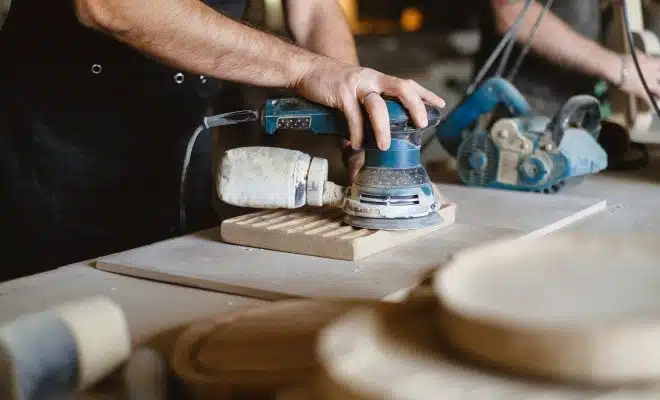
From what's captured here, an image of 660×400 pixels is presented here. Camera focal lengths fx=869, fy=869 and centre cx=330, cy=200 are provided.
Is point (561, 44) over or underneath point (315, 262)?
over

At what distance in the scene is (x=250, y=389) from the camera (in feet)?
2.51

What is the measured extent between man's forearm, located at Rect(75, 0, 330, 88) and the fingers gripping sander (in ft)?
0.34

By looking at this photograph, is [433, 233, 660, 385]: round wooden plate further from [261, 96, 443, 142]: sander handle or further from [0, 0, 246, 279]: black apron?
[0, 0, 246, 279]: black apron

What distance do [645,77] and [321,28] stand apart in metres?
0.89

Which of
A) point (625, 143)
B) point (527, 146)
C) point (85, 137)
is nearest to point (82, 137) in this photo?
point (85, 137)

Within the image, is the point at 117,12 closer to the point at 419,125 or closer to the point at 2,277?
the point at 419,125

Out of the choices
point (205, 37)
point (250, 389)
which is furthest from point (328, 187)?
point (250, 389)

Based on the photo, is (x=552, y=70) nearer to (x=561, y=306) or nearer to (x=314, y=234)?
(x=314, y=234)

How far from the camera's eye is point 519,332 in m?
0.58

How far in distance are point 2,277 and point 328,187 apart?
2.71 feet

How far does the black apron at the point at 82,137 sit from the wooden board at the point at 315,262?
1.32 ft

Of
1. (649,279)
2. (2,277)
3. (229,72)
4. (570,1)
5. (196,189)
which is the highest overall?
(570,1)

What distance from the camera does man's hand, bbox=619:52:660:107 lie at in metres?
2.29

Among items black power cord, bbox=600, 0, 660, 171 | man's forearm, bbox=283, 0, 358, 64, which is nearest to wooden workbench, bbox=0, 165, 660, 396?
black power cord, bbox=600, 0, 660, 171
